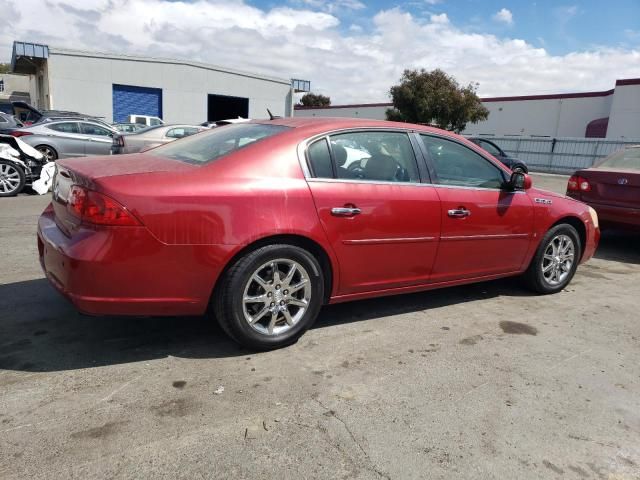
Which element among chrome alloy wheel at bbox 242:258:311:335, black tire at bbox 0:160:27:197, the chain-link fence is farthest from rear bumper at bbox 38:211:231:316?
the chain-link fence

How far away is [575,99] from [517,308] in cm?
3971

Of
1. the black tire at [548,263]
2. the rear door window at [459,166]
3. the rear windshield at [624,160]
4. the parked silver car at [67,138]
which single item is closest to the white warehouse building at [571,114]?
the parked silver car at [67,138]

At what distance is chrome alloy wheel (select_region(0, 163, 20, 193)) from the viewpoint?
952cm

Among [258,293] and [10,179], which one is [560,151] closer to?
[10,179]

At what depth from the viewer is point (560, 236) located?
4996mm

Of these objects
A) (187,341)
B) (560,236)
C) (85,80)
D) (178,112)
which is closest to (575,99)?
(178,112)

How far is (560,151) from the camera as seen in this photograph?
27.5 m

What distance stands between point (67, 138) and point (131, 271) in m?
11.7

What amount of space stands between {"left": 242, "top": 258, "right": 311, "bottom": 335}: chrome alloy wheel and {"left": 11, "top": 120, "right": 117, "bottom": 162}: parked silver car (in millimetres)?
10992

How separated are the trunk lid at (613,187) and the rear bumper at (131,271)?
232 inches

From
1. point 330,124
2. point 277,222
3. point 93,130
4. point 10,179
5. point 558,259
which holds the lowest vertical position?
point 10,179

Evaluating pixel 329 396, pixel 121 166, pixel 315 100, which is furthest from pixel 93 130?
pixel 315 100

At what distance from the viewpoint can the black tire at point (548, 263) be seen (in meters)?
4.87

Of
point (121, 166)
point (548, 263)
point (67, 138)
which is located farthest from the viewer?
point (67, 138)
